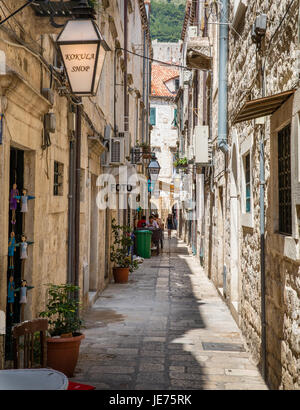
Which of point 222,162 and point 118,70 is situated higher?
point 118,70

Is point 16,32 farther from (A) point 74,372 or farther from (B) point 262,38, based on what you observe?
(A) point 74,372

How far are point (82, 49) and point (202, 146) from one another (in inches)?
305

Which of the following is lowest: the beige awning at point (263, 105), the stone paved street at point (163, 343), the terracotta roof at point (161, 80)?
the stone paved street at point (163, 343)

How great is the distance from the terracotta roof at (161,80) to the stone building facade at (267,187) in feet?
102

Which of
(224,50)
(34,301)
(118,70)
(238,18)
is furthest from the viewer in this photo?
(118,70)

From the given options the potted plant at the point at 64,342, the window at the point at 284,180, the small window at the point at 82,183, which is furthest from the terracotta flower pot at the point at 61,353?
the small window at the point at 82,183

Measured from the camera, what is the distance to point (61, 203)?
21.7ft

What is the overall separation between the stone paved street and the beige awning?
114 inches

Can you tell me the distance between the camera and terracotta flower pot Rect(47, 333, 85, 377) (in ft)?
16.7

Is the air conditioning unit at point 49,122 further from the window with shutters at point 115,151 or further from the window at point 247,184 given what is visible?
the window with shutters at point 115,151

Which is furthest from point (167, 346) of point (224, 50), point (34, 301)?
point (224, 50)

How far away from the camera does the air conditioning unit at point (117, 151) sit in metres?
11.3

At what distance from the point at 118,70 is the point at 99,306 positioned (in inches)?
280

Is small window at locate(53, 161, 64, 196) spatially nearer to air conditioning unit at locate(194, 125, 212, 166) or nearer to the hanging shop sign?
the hanging shop sign
